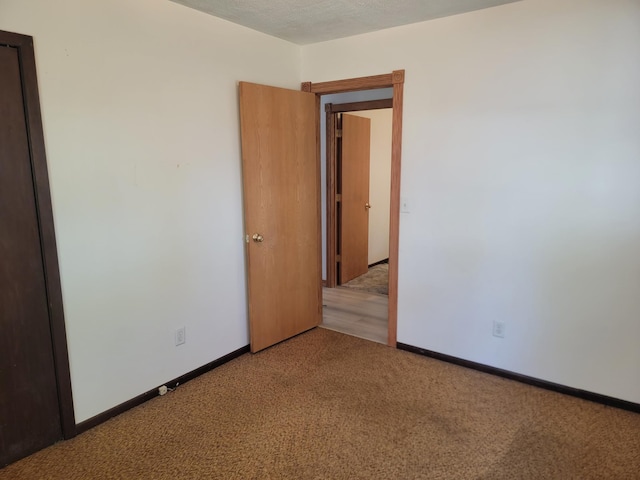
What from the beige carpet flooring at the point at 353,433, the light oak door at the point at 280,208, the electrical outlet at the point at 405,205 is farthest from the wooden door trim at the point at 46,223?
the electrical outlet at the point at 405,205

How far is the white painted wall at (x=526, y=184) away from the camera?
91.1 inches

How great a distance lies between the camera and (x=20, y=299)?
198cm

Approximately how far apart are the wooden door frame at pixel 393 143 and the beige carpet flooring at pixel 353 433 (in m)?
0.52

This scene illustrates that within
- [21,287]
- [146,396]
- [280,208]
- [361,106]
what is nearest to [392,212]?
[280,208]

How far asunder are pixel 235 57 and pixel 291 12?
0.52m

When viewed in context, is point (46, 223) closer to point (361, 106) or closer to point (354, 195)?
point (361, 106)

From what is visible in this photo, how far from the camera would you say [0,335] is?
1.93 meters

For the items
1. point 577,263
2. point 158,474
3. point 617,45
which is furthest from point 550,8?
point 158,474

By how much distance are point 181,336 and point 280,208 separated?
1195mm

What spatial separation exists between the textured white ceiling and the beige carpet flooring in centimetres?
242

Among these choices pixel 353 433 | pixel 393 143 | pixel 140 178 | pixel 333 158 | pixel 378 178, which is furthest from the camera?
pixel 378 178

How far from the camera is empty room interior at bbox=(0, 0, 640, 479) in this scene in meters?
2.10

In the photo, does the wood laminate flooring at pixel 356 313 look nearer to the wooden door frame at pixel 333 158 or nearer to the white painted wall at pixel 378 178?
the wooden door frame at pixel 333 158

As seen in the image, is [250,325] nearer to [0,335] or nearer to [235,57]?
[0,335]
